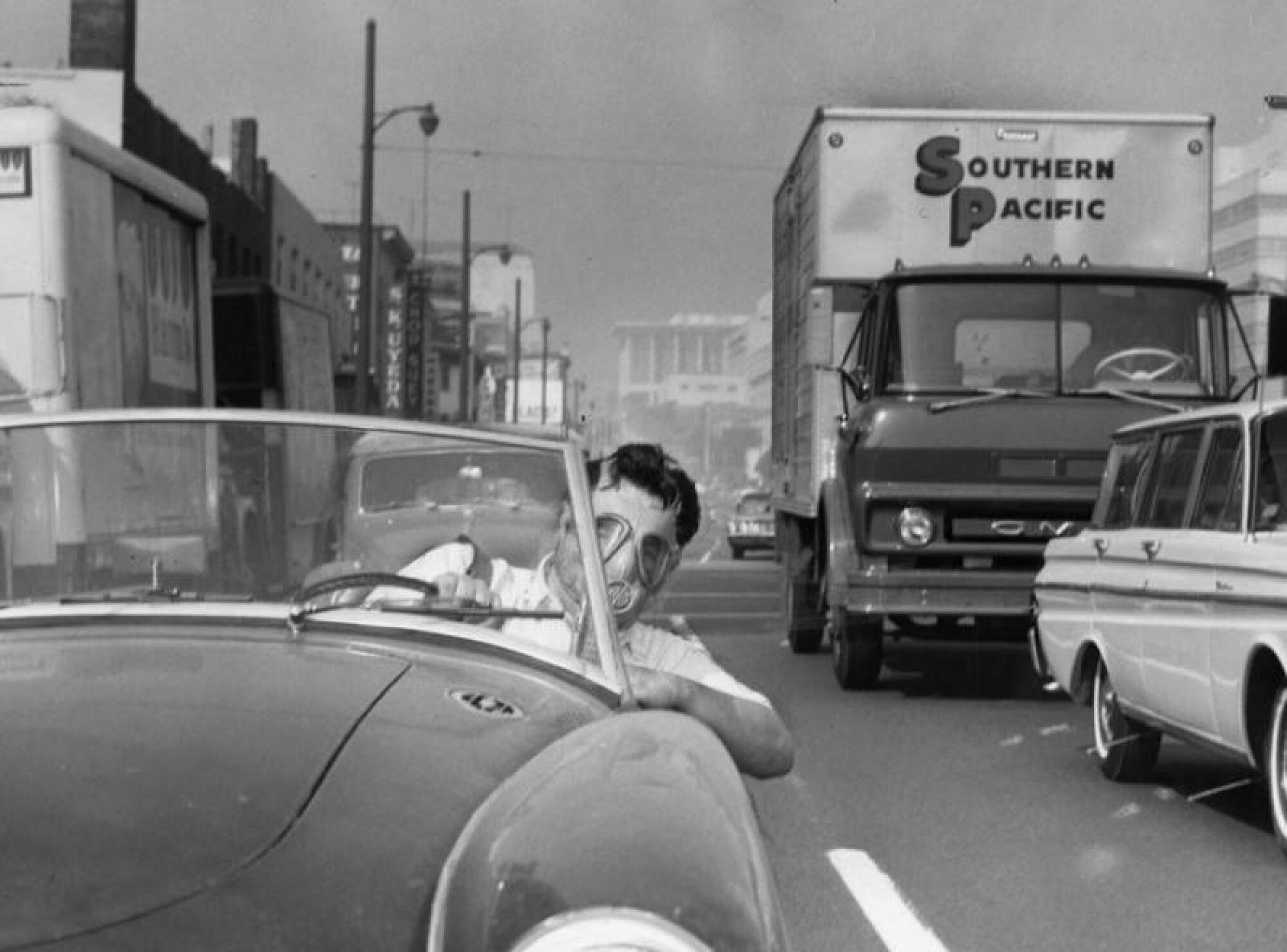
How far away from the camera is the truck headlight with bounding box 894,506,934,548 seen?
43.1ft

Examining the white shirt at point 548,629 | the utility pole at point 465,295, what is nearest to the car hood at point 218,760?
the white shirt at point 548,629

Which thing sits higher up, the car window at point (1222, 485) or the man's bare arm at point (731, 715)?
the car window at point (1222, 485)

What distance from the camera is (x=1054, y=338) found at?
1339cm

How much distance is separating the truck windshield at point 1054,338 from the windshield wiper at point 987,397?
0.09ft

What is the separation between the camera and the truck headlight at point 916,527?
13.1m

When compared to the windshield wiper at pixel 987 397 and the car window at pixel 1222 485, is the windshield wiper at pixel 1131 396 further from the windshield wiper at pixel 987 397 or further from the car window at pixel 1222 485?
the car window at pixel 1222 485

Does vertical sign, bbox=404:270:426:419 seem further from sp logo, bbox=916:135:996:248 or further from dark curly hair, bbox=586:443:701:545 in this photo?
dark curly hair, bbox=586:443:701:545

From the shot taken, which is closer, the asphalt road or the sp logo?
the asphalt road

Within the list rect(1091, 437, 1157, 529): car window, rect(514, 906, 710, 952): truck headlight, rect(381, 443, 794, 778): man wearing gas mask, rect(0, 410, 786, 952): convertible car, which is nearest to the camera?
rect(514, 906, 710, 952): truck headlight

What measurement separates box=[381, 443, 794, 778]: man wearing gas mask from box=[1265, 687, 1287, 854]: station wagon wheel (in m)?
3.68

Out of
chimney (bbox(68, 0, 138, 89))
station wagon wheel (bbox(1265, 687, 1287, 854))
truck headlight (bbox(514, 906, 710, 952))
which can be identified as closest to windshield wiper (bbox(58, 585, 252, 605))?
truck headlight (bbox(514, 906, 710, 952))

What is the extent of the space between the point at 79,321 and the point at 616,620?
7.50m

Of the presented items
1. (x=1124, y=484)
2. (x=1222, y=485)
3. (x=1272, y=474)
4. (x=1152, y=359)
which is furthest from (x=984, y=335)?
(x=1272, y=474)

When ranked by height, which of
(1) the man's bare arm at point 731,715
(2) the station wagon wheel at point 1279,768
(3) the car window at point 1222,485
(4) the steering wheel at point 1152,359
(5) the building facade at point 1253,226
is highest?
(5) the building facade at point 1253,226
